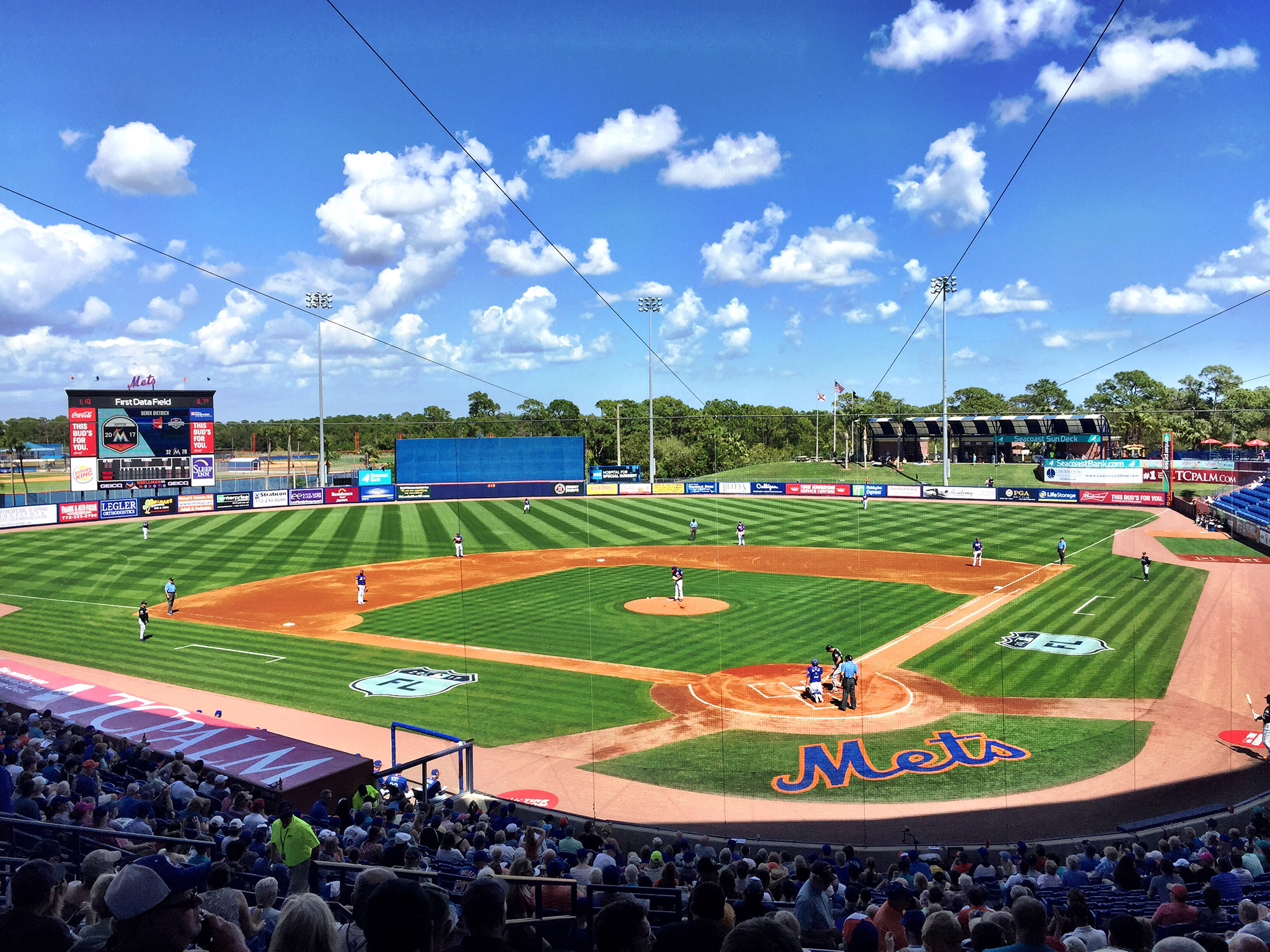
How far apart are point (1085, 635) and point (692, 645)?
1235 centimetres

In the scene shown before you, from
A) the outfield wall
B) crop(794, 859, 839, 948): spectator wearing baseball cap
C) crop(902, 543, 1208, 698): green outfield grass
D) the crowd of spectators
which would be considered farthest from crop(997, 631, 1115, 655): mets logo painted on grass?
the outfield wall

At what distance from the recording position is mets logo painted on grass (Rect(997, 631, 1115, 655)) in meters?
25.0

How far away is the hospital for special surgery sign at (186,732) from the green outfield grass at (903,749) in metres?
5.96

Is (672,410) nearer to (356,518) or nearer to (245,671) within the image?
(356,518)

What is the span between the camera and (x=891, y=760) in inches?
685

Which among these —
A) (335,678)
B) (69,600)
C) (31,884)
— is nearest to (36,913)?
(31,884)

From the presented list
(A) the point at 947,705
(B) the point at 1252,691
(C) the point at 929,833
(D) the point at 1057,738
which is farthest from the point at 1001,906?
(B) the point at 1252,691

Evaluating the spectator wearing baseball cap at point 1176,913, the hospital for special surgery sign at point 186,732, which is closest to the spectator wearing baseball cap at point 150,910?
the spectator wearing baseball cap at point 1176,913

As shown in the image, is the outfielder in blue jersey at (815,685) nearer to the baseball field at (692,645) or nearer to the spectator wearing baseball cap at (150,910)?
the baseball field at (692,645)

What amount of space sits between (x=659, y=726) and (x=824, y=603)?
47.3 feet

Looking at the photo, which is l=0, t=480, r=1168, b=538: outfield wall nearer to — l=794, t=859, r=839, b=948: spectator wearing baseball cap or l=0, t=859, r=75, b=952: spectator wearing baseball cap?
l=794, t=859, r=839, b=948: spectator wearing baseball cap

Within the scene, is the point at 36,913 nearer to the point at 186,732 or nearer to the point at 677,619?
the point at 186,732

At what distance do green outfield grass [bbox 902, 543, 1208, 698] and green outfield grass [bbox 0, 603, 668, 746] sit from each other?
29.8 ft

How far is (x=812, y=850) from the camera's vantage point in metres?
12.1
